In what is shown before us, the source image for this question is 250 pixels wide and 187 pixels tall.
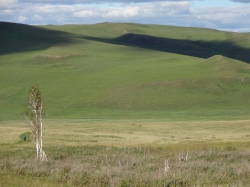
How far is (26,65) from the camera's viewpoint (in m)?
146

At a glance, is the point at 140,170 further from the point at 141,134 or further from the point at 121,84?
the point at 121,84

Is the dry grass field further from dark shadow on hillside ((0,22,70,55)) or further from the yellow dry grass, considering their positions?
dark shadow on hillside ((0,22,70,55))

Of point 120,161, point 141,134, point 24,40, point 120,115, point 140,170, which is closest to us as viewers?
point 140,170

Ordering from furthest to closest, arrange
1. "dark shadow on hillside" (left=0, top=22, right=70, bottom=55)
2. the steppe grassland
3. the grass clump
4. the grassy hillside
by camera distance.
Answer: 1. "dark shadow on hillside" (left=0, top=22, right=70, bottom=55)
2. the grassy hillside
3. the steppe grassland
4. the grass clump

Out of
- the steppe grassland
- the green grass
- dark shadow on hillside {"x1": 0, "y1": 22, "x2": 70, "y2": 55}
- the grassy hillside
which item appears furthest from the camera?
dark shadow on hillside {"x1": 0, "y1": 22, "x2": 70, "y2": 55}

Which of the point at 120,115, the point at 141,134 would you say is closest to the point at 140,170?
the point at 141,134

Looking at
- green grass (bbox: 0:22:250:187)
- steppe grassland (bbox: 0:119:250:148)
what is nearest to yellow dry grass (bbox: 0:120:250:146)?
steppe grassland (bbox: 0:119:250:148)

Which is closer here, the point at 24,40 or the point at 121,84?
the point at 121,84

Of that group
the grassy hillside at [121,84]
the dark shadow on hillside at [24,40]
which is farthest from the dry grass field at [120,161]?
the dark shadow on hillside at [24,40]

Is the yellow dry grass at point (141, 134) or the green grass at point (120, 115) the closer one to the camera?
the green grass at point (120, 115)

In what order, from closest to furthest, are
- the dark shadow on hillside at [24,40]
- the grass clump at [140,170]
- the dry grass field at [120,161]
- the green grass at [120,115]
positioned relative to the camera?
the grass clump at [140,170], the dry grass field at [120,161], the green grass at [120,115], the dark shadow on hillside at [24,40]

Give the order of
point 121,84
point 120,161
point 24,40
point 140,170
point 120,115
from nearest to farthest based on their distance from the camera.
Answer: point 140,170 → point 120,161 → point 120,115 → point 121,84 → point 24,40

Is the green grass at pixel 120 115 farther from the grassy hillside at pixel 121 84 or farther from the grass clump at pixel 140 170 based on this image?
the grassy hillside at pixel 121 84

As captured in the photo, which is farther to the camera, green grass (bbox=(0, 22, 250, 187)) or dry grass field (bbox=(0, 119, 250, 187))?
green grass (bbox=(0, 22, 250, 187))
